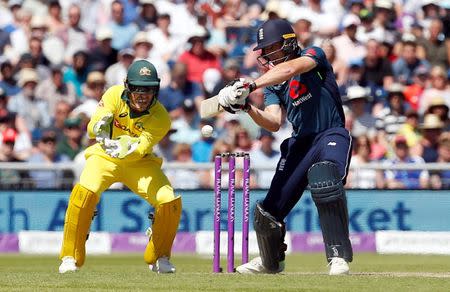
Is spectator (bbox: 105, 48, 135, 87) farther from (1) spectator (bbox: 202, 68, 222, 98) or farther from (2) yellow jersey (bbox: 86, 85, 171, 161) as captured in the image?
(2) yellow jersey (bbox: 86, 85, 171, 161)

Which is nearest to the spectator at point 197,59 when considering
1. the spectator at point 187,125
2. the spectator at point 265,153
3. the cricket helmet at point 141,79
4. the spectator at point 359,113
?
the spectator at point 187,125

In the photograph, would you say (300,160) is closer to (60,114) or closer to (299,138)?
(299,138)

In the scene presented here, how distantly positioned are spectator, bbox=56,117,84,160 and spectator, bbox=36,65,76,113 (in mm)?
1343

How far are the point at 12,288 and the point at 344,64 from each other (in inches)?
416

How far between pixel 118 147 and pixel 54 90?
804 cm

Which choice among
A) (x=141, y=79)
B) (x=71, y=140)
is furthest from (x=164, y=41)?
(x=141, y=79)

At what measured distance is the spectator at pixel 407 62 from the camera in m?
19.4

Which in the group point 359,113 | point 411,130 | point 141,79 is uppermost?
point 359,113

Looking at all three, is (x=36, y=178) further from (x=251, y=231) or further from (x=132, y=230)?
(x=251, y=231)

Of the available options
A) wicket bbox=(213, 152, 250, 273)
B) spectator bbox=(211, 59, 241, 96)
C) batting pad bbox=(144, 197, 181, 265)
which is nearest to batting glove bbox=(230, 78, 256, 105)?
wicket bbox=(213, 152, 250, 273)

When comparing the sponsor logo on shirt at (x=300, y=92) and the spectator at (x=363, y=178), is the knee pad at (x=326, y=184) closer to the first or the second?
the sponsor logo on shirt at (x=300, y=92)

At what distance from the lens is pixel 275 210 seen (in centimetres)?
1094

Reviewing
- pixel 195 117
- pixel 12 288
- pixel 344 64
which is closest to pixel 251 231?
pixel 195 117

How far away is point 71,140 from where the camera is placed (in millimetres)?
17391
